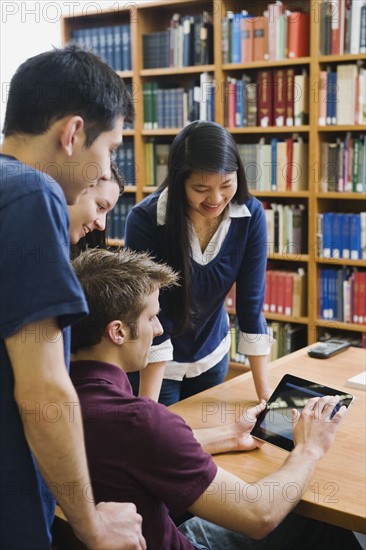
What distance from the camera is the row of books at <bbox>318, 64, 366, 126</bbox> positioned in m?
3.36

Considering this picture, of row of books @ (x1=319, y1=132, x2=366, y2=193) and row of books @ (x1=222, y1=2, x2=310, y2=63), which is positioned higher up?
row of books @ (x1=222, y1=2, x2=310, y2=63)

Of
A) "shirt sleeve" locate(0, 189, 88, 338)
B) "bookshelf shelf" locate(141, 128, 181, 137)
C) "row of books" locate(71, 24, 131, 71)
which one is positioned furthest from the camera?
"row of books" locate(71, 24, 131, 71)

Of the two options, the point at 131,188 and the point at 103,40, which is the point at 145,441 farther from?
the point at 103,40

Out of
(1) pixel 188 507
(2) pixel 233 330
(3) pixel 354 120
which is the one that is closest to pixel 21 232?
(1) pixel 188 507

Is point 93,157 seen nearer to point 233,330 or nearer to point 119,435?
point 119,435

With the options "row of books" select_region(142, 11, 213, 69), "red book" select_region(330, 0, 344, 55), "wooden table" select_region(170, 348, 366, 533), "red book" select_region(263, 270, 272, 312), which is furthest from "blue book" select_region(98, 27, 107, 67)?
"wooden table" select_region(170, 348, 366, 533)

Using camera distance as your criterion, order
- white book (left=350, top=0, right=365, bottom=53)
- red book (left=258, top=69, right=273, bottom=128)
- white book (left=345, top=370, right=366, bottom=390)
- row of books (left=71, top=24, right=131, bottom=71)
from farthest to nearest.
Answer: row of books (left=71, top=24, right=131, bottom=71) → red book (left=258, top=69, right=273, bottom=128) → white book (left=350, top=0, right=365, bottom=53) → white book (left=345, top=370, right=366, bottom=390)

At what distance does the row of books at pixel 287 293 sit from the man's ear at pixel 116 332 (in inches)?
94.2

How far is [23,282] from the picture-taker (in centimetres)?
91

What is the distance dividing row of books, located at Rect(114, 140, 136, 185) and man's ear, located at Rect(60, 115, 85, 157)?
10.3 feet

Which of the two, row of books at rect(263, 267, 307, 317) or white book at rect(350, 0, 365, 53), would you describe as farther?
row of books at rect(263, 267, 307, 317)

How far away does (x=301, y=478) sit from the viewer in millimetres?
1361

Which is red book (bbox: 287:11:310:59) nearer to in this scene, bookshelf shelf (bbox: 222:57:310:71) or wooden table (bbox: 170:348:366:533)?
bookshelf shelf (bbox: 222:57:310:71)

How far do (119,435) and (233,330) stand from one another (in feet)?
9.21
